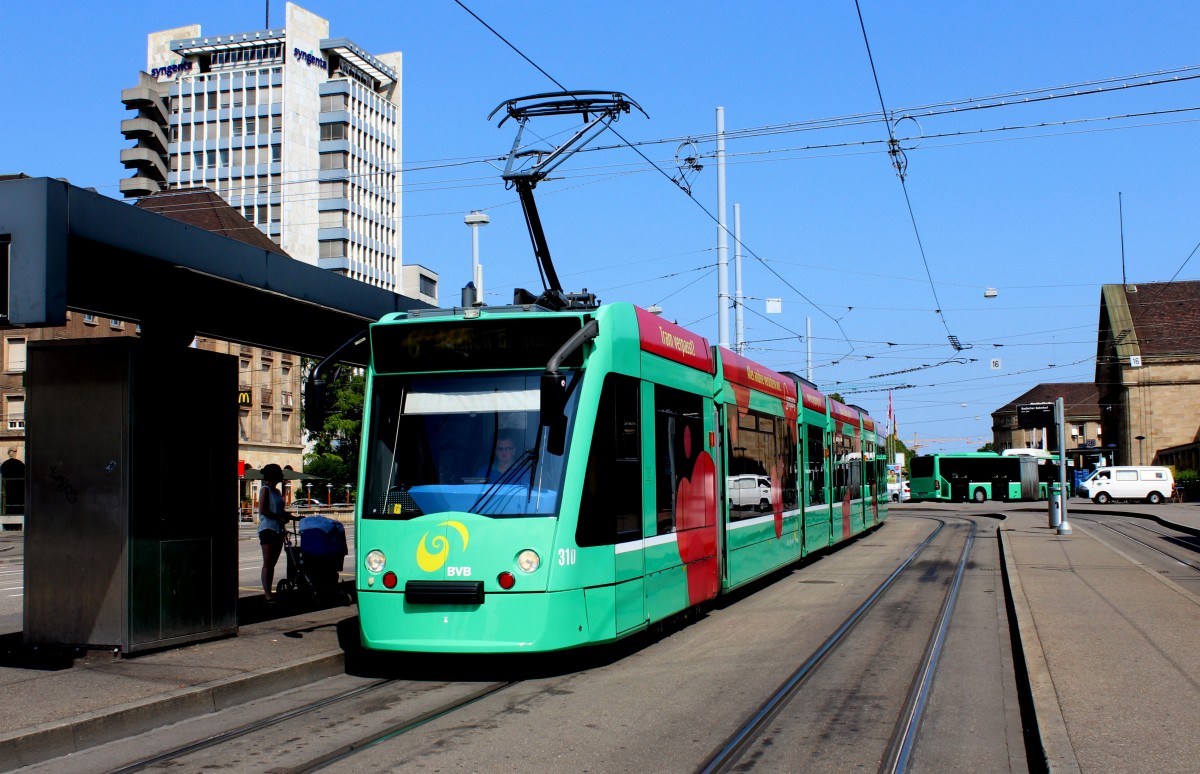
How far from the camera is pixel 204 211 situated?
217 ft


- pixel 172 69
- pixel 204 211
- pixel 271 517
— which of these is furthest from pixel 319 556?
pixel 172 69

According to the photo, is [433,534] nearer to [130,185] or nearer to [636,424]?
[636,424]

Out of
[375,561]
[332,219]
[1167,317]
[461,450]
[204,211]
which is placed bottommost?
[375,561]

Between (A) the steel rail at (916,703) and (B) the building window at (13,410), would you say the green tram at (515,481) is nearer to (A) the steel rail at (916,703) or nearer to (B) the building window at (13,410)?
(A) the steel rail at (916,703)

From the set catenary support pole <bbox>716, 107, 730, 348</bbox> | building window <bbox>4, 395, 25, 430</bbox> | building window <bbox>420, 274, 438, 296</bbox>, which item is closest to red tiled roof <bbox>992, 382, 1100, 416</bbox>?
building window <bbox>420, 274, 438, 296</bbox>

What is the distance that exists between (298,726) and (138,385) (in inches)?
149

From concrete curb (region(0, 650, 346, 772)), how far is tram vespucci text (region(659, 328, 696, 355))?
436 centimetres

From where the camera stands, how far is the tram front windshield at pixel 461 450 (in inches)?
371

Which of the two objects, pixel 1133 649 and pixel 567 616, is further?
pixel 1133 649

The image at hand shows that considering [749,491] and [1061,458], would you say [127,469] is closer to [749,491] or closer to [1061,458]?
[749,491]

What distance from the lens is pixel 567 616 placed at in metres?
9.27

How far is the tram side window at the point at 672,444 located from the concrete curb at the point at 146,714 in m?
3.40

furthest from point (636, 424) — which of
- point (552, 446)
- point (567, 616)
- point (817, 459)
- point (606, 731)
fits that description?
point (817, 459)

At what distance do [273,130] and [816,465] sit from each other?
9690 cm
